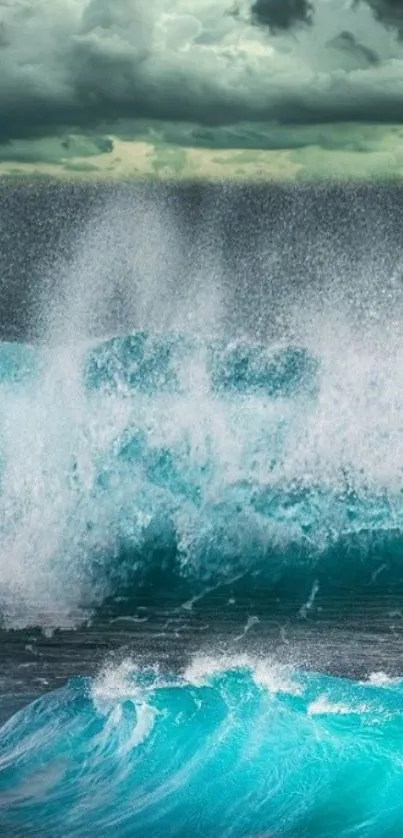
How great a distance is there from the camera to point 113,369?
1659cm

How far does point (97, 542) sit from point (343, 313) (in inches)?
356

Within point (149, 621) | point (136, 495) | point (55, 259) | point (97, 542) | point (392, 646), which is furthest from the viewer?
point (55, 259)

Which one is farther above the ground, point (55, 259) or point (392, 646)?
point (55, 259)

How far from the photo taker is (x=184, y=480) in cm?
1391

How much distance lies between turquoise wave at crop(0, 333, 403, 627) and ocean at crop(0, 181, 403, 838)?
31mm

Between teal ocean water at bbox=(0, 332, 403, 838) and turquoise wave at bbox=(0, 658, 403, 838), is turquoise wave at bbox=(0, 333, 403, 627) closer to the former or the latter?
teal ocean water at bbox=(0, 332, 403, 838)

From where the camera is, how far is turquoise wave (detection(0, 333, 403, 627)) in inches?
471

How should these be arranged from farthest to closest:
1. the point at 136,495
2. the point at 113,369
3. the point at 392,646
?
the point at 113,369
the point at 136,495
the point at 392,646

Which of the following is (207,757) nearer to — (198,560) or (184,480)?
(198,560)

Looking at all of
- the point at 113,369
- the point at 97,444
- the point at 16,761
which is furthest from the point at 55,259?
the point at 16,761

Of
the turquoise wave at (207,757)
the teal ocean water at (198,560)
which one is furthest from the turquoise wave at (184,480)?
the turquoise wave at (207,757)

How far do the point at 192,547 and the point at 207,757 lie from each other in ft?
13.7

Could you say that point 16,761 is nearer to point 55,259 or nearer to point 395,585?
point 395,585

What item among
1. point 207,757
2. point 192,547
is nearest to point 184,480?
point 192,547
